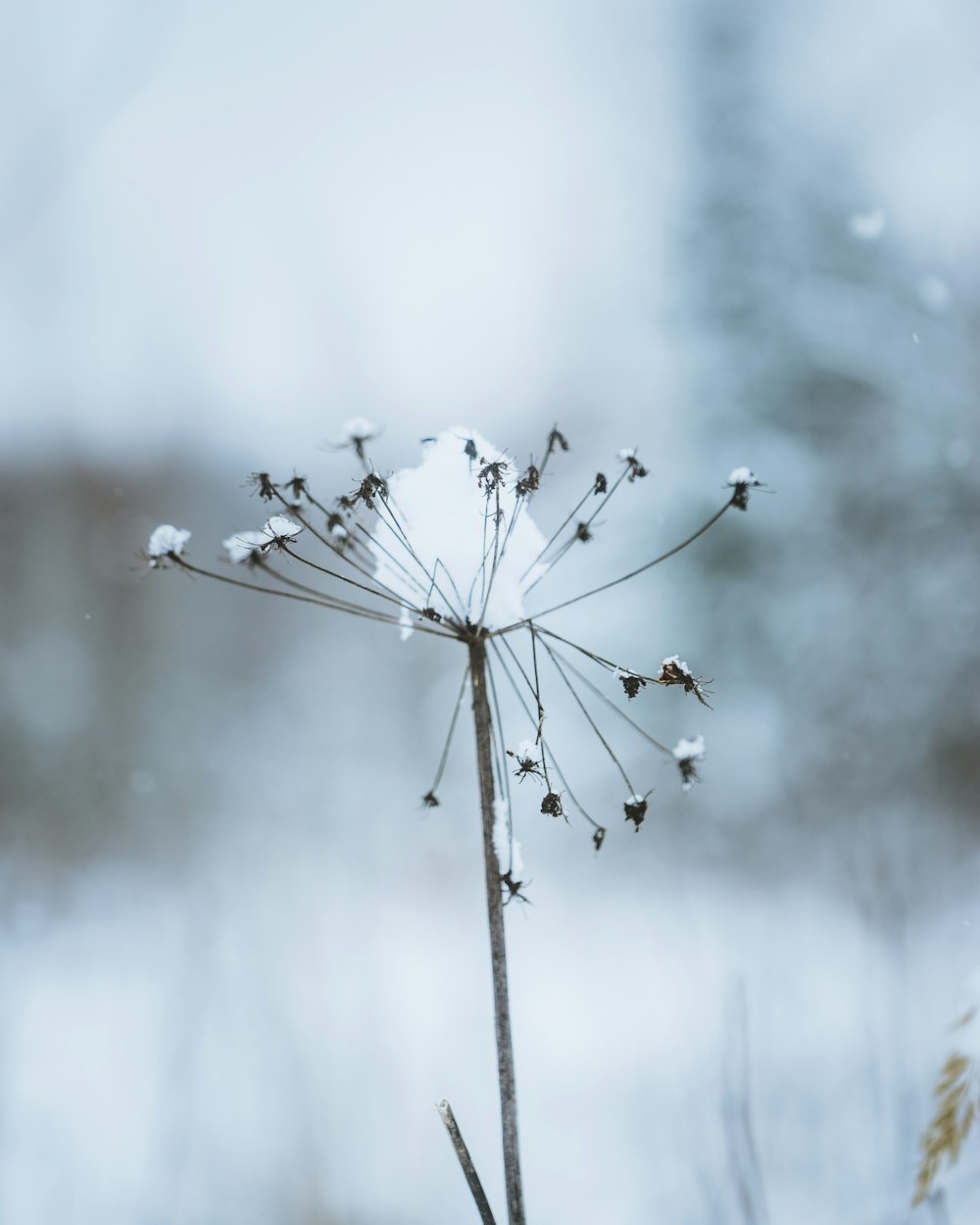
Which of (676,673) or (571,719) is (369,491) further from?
(571,719)

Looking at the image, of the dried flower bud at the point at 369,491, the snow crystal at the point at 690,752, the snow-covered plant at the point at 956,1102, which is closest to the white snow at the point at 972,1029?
the snow-covered plant at the point at 956,1102

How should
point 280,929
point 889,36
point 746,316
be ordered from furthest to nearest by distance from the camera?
point 746,316
point 889,36
point 280,929

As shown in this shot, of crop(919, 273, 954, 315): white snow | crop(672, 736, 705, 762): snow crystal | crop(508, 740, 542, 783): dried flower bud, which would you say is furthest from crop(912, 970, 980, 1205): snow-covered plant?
crop(919, 273, 954, 315): white snow

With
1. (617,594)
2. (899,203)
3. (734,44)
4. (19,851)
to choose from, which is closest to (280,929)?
(19,851)

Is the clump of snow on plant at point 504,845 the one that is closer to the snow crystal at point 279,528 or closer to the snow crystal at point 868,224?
the snow crystal at point 279,528

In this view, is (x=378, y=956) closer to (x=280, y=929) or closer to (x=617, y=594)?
(x=280, y=929)

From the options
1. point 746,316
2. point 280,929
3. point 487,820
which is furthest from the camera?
point 746,316

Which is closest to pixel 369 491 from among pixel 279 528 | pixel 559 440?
pixel 279 528
